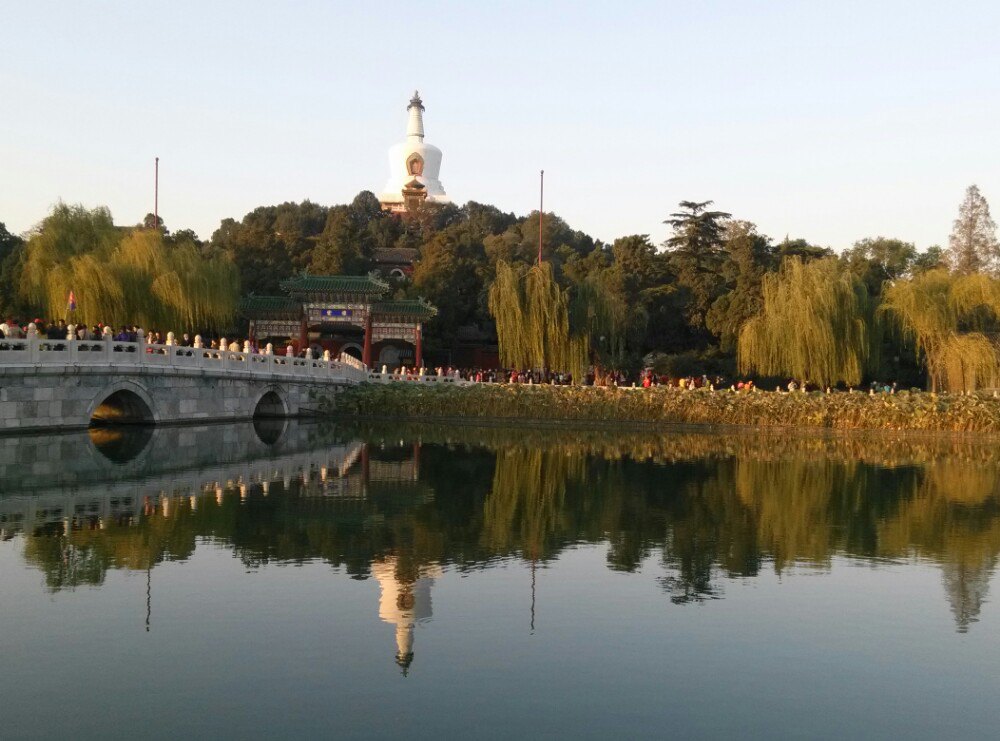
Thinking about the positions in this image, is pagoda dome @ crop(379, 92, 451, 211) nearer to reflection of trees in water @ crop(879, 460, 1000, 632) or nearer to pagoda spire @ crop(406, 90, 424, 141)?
pagoda spire @ crop(406, 90, 424, 141)

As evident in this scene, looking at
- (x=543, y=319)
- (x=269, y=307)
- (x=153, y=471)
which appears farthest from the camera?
(x=269, y=307)

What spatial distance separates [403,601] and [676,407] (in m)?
22.4

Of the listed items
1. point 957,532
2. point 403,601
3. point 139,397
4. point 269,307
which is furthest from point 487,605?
point 269,307

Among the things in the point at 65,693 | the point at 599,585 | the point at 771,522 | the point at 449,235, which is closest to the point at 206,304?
the point at 449,235

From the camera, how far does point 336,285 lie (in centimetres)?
3816

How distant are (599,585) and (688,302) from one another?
31.2 meters

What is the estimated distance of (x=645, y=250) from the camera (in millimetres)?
43250

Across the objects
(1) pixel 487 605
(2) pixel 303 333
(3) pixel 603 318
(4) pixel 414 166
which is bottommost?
(1) pixel 487 605

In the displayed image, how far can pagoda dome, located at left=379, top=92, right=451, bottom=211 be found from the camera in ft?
254

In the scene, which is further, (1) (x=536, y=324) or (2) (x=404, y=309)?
(2) (x=404, y=309)

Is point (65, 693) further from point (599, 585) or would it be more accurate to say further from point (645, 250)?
point (645, 250)

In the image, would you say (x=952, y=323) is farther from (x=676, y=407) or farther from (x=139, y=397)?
(x=139, y=397)

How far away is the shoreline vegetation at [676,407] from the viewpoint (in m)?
29.3

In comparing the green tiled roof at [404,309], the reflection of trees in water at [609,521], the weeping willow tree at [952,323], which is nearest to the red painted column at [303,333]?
the green tiled roof at [404,309]
